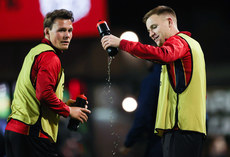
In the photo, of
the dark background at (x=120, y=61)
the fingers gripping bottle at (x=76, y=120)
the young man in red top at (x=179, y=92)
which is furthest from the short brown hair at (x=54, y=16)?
the dark background at (x=120, y=61)

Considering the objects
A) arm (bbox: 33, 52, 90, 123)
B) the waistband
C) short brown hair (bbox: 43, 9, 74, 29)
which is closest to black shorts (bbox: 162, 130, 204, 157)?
arm (bbox: 33, 52, 90, 123)

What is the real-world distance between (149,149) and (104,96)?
21.5ft

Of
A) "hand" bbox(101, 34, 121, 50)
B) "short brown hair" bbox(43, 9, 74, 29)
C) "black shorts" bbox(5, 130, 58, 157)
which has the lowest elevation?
"black shorts" bbox(5, 130, 58, 157)

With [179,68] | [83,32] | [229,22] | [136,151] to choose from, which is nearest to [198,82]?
[179,68]

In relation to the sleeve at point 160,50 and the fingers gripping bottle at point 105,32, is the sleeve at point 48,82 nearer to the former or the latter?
the fingers gripping bottle at point 105,32

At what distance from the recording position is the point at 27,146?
10.5 ft

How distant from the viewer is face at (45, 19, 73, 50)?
11.7ft

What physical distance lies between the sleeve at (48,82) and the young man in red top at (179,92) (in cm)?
50

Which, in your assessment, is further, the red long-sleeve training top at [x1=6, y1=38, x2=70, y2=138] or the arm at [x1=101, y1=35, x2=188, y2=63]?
Answer: the red long-sleeve training top at [x1=6, y1=38, x2=70, y2=138]

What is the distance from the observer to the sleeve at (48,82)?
10.3 ft

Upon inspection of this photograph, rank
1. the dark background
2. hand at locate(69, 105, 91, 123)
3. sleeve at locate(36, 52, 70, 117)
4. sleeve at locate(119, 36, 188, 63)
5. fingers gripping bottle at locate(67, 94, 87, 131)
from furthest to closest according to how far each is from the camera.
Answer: the dark background → fingers gripping bottle at locate(67, 94, 87, 131) → hand at locate(69, 105, 91, 123) → sleeve at locate(36, 52, 70, 117) → sleeve at locate(119, 36, 188, 63)

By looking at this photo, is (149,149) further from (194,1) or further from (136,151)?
(194,1)

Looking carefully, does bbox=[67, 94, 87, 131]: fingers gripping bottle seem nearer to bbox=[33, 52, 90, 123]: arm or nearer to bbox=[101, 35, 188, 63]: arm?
bbox=[33, 52, 90, 123]: arm

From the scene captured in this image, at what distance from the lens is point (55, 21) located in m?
3.59
